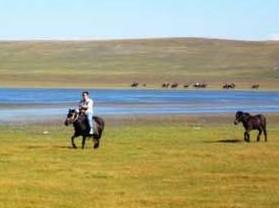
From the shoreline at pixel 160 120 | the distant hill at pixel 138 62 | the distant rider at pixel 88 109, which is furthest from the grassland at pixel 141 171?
the distant hill at pixel 138 62

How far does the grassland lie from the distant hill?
82.1 meters

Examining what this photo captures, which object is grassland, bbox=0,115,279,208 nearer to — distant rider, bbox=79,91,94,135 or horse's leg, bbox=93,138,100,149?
horse's leg, bbox=93,138,100,149

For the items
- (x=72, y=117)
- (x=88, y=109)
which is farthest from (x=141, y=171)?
(x=72, y=117)

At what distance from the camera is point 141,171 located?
2167cm

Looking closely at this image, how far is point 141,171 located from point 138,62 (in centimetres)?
14488

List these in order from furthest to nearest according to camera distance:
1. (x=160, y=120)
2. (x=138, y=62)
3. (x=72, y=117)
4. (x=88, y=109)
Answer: (x=138, y=62) < (x=160, y=120) < (x=72, y=117) < (x=88, y=109)

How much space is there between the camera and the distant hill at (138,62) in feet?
422

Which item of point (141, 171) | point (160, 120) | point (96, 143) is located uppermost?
point (160, 120)

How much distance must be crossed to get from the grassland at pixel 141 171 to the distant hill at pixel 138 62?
8212cm

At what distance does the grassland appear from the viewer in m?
17.5

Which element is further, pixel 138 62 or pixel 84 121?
pixel 138 62

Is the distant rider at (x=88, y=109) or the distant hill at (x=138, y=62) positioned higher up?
the distant hill at (x=138, y=62)

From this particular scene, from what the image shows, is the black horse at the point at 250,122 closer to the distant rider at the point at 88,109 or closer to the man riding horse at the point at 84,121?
the man riding horse at the point at 84,121

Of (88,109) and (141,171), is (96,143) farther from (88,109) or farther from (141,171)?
(141,171)
